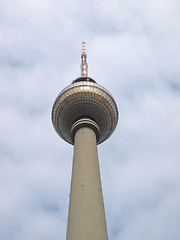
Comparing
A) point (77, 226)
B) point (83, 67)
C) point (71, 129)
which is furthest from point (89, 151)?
point (83, 67)

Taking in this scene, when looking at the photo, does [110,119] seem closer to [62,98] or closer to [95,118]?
[95,118]

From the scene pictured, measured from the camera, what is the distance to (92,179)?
29250 millimetres

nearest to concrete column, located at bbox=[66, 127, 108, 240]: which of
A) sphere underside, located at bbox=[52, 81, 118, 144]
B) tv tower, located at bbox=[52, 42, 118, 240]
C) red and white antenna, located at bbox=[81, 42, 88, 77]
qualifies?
tv tower, located at bbox=[52, 42, 118, 240]

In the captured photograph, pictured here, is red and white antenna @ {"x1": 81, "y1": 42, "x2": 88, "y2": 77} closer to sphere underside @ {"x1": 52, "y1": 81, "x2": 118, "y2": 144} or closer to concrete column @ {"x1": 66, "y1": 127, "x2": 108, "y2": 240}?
sphere underside @ {"x1": 52, "y1": 81, "x2": 118, "y2": 144}

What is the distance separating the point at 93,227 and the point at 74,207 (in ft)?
10.5

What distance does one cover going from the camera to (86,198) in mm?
27000

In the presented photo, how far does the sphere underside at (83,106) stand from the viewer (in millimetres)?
39250

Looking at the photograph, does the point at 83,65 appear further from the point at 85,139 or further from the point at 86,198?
the point at 86,198

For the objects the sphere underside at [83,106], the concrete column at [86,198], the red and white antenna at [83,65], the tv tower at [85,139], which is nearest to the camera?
the concrete column at [86,198]

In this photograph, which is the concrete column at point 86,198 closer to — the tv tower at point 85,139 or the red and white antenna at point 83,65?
the tv tower at point 85,139

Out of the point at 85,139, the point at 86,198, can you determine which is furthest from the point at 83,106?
the point at 86,198

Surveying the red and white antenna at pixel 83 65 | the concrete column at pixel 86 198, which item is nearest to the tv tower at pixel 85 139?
the concrete column at pixel 86 198

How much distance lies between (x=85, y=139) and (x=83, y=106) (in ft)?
22.7

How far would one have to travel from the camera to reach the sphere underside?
39250 millimetres
